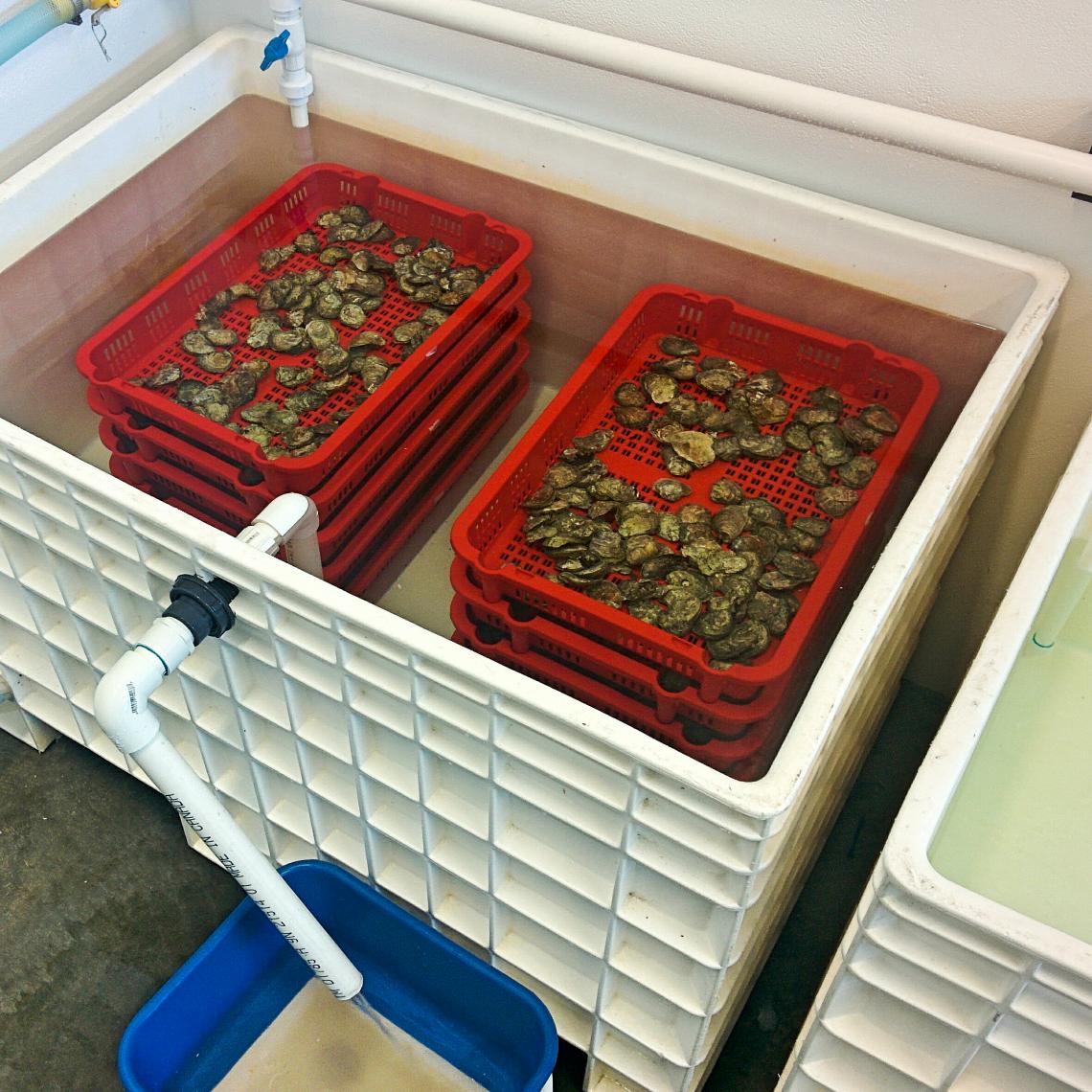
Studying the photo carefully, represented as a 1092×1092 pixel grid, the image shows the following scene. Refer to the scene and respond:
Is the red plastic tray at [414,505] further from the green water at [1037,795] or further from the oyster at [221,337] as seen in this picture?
the green water at [1037,795]

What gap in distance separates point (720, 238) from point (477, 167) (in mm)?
309

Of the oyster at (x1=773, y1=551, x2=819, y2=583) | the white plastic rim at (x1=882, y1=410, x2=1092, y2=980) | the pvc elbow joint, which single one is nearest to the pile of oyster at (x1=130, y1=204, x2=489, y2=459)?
the pvc elbow joint

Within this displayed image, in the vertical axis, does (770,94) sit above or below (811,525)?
above

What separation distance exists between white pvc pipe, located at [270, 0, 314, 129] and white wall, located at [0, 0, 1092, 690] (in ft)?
0.17

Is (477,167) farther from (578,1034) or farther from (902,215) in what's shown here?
(578,1034)

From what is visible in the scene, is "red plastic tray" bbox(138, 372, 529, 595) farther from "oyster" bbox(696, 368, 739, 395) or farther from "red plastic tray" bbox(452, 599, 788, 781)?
"oyster" bbox(696, 368, 739, 395)

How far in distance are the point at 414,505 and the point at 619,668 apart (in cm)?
25

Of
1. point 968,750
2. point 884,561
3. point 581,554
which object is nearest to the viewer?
point 968,750

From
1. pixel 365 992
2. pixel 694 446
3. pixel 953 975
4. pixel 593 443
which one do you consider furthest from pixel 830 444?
pixel 365 992

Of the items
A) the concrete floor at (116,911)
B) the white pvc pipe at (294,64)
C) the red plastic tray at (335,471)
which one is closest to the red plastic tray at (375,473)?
the red plastic tray at (335,471)

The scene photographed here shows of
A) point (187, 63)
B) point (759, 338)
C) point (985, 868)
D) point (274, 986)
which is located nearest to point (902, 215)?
point (759, 338)

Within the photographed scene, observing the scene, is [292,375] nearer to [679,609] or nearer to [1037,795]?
[679,609]

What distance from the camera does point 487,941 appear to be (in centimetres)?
114

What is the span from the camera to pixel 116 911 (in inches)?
54.8
